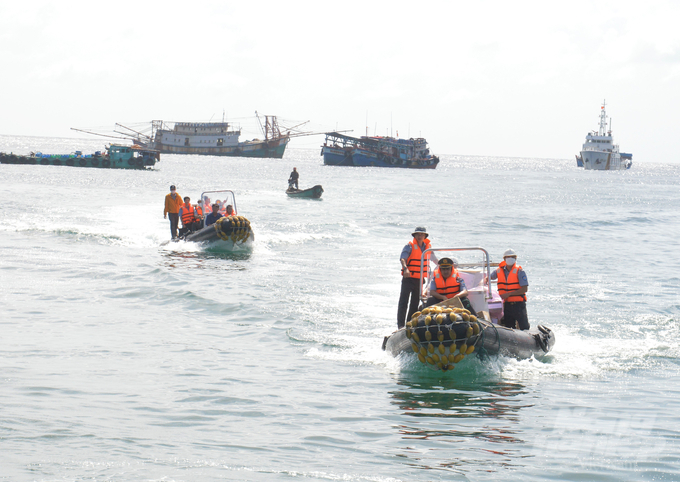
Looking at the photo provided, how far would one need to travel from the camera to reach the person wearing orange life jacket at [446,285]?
10.6 m

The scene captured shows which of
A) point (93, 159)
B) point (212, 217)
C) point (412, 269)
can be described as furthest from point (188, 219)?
point (93, 159)

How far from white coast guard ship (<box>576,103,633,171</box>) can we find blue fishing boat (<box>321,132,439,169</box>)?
4549 centimetres

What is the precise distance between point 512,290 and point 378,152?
101 metres

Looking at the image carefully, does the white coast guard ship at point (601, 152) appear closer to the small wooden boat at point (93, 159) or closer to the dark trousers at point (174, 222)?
the small wooden boat at point (93, 159)

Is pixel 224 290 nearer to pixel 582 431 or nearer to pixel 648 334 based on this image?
pixel 648 334

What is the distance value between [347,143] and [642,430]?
10687cm

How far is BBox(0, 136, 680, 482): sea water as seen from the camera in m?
7.30

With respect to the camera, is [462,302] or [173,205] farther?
[173,205]

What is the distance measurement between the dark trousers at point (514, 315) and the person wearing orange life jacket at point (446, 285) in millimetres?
927

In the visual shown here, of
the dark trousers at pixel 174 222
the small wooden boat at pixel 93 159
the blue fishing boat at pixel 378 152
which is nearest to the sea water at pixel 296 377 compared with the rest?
the dark trousers at pixel 174 222

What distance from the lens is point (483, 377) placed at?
34.0 feet

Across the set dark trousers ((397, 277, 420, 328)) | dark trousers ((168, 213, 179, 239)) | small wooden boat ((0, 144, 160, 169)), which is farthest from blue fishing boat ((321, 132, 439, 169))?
dark trousers ((397, 277, 420, 328))

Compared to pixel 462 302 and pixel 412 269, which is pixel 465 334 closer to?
pixel 462 302

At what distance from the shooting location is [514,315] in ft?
37.1
